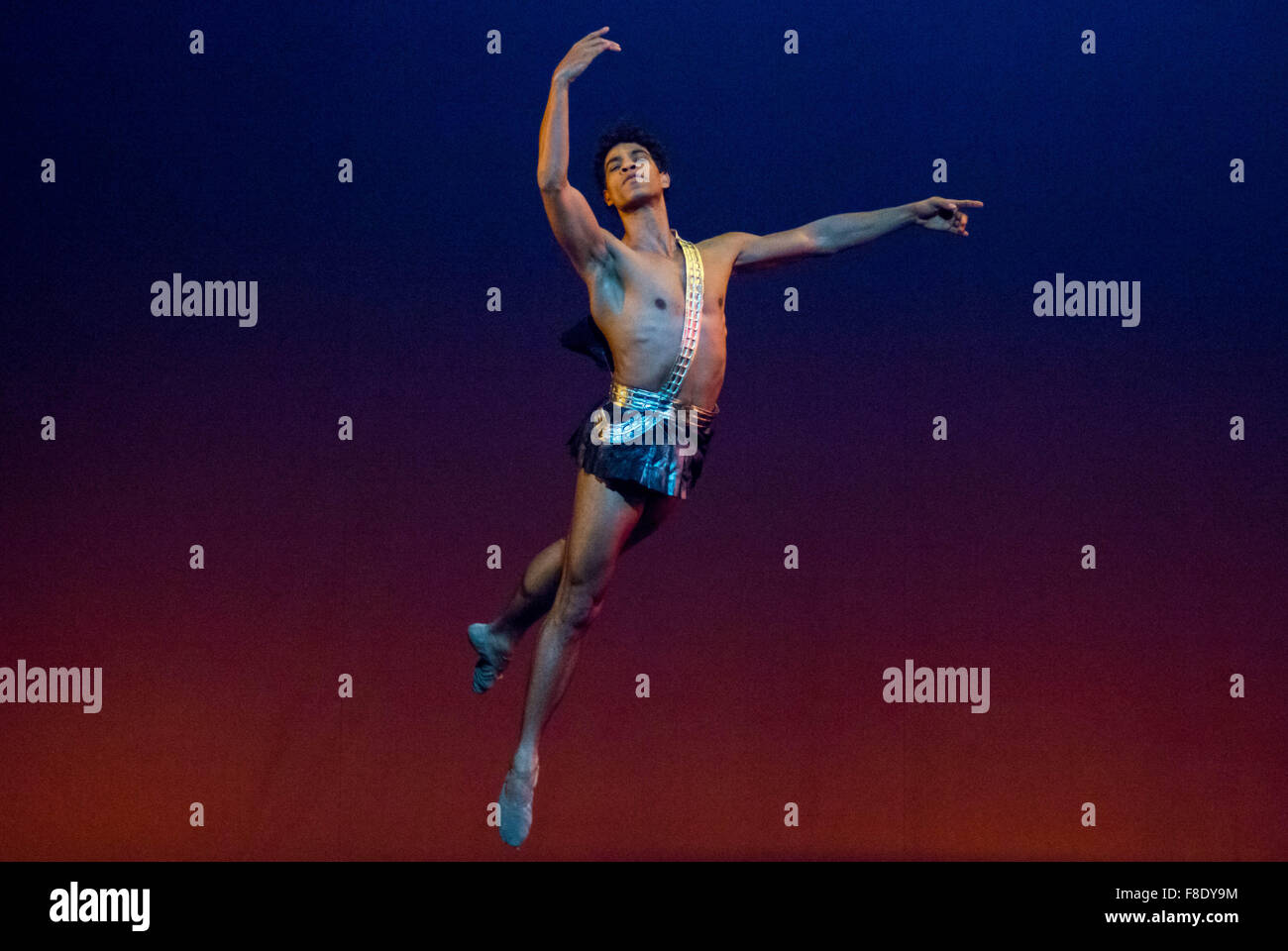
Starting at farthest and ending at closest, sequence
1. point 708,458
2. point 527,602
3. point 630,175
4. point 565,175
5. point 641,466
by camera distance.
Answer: point 708,458 < point 527,602 < point 630,175 < point 641,466 < point 565,175

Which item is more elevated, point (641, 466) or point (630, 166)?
point (630, 166)

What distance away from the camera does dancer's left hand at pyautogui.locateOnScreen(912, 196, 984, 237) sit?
3898 mm

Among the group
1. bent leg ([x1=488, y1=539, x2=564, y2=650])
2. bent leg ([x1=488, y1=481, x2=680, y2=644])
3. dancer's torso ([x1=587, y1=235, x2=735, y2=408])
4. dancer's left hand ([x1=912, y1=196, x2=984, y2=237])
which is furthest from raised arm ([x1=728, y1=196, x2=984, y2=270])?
bent leg ([x1=488, y1=539, x2=564, y2=650])

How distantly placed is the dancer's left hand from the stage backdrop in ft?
2.32

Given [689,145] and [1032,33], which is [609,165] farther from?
[1032,33]

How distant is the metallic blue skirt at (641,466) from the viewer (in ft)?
11.8

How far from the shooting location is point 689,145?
15.2 ft

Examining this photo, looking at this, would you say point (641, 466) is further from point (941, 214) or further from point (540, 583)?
point (941, 214)

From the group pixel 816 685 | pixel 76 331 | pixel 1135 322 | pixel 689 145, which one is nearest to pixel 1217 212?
pixel 1135 322

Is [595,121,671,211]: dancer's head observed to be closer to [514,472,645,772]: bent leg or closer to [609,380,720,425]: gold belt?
[609,380,720,425]: gold belt

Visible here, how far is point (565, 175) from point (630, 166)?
414 mm

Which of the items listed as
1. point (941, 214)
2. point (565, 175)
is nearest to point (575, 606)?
point (565, 175)

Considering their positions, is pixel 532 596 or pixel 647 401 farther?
pixel 532 596

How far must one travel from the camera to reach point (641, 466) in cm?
360
